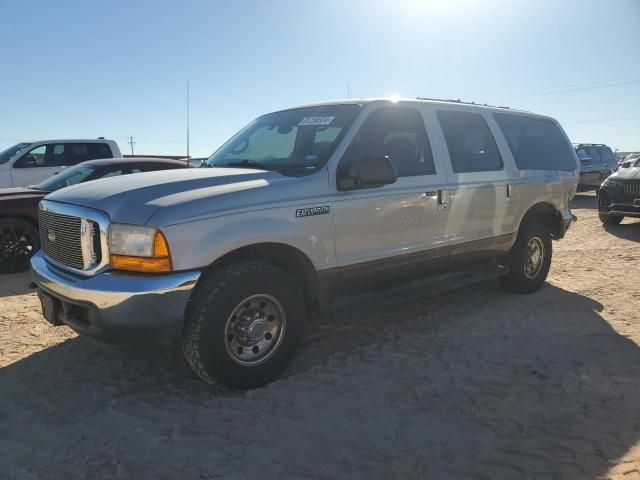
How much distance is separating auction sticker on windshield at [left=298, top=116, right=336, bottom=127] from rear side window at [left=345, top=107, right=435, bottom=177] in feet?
0.98

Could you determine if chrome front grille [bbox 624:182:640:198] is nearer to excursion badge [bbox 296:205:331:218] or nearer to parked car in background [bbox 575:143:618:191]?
parked car in background [bbox 575:143:618:191]

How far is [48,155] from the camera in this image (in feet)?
35.3

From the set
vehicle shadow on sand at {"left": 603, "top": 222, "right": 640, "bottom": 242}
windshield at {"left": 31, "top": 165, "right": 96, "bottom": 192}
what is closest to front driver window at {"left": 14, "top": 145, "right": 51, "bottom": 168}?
windshield at {"left": 31, "top": 165, "right": 96, "bottom": 192}

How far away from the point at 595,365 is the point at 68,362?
406 cm

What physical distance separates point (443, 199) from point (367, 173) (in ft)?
3.93

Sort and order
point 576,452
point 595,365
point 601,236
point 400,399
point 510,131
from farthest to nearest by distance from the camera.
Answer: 1. point 601,236
2. point 510,131
3. point 595,365
4. point 400,399
5. point 576,452

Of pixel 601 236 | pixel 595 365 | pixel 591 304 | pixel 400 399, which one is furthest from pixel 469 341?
pixel 601 236

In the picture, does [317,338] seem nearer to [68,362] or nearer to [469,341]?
[469,341]

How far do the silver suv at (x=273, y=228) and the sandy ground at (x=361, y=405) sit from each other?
0.31 m

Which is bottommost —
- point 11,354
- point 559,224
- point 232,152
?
point 11,354

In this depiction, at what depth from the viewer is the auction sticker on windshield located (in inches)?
158

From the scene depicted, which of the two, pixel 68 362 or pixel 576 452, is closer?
pixel 576 452

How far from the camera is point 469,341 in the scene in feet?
14.1

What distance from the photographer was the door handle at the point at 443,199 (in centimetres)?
437
